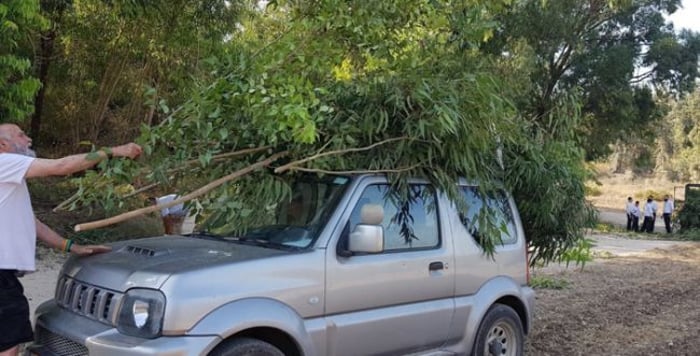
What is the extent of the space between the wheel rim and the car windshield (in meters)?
1.97

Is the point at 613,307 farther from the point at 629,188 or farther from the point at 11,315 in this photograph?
the point at 629,188

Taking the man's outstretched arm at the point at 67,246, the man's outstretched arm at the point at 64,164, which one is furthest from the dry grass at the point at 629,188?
the man's outstretched arm at the point at 64,164

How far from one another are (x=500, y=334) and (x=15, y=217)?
398 centimetres

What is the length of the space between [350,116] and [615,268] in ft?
36.6

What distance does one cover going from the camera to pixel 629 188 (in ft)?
185

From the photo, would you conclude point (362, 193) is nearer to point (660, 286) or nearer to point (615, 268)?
point (660, 286)

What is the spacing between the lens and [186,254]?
4.48 metres

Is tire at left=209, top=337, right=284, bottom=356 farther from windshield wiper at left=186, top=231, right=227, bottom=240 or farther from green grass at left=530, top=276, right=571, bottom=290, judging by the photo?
green grass at left=530, top=276, right=571, bottom=290

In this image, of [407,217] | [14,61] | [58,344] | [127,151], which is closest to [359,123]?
[407,217]

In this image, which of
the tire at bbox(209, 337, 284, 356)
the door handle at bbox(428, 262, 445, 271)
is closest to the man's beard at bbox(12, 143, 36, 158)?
the tire at bbox(209, 337, 284, 356)

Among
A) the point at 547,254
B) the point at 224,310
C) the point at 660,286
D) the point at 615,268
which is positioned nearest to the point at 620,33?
the point at 615,268

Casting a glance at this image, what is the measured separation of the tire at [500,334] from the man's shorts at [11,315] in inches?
133

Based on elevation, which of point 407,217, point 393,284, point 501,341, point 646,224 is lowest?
point 501,341

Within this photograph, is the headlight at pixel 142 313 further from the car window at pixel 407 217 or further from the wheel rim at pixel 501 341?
the wheel rim at pixel 501 341
